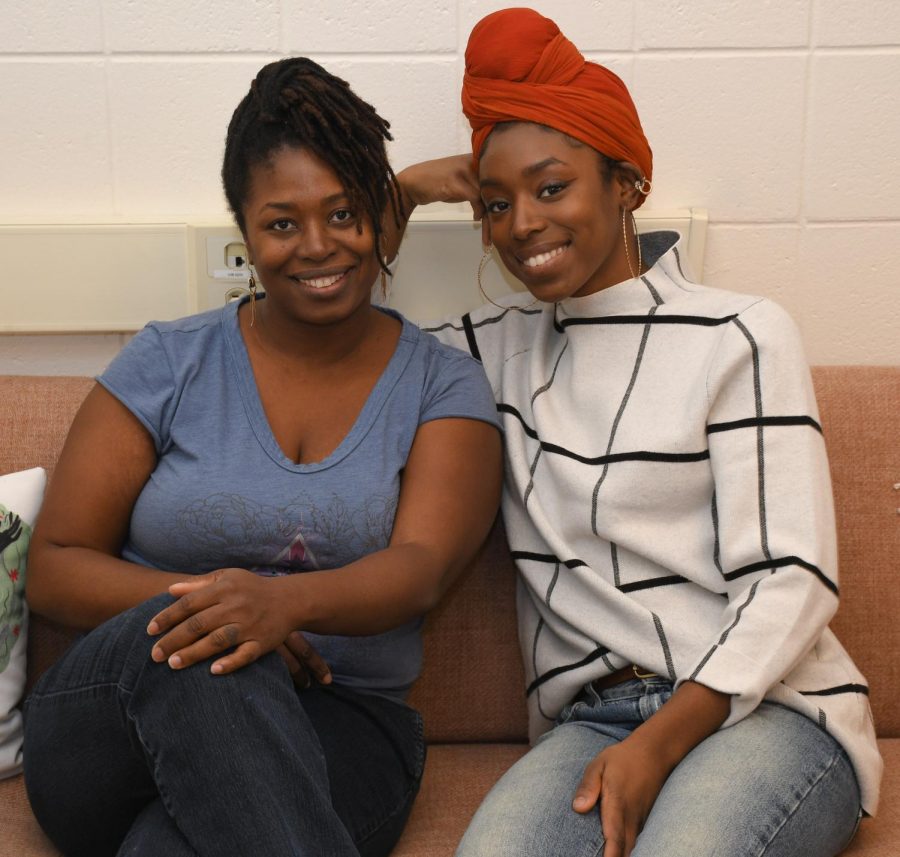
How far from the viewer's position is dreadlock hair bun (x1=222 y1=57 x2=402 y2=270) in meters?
1.48

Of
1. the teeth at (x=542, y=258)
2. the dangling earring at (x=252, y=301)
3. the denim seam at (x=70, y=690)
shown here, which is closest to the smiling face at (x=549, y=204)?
the teeth at (x=542, y=258)

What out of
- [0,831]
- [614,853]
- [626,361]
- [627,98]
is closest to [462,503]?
[626,361]

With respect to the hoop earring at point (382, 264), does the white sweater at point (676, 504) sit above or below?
below

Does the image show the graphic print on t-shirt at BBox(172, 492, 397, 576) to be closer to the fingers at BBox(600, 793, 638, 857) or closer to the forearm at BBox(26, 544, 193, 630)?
the forearm at BBox(26, 544, 193, 630)

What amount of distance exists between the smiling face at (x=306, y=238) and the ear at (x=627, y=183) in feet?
1.14

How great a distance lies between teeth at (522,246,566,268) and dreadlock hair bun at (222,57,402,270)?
0.69ft

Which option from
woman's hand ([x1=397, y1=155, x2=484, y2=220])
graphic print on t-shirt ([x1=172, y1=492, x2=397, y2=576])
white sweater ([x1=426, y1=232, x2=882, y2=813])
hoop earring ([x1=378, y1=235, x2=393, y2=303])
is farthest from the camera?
woman's hand ([x1=397, y1=155, x2=484, y2=220])

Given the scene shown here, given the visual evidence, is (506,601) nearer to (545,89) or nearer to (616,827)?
(616,827)

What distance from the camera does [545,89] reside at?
4.86ft

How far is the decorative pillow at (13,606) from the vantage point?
4.99 ft

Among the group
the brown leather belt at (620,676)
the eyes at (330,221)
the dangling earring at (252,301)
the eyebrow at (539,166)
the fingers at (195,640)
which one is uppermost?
the eyebrow at (539,166)

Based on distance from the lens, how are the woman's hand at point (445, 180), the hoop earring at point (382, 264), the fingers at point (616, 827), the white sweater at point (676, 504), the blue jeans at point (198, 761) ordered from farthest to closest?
1. the woman's hand at point (445, 180)
2. the hoop earring at point (382, 264)
3. the white sweater at point (676, 504)
4. the fingers at point (616, 827)
5. the blue jeans at point (198, 761)

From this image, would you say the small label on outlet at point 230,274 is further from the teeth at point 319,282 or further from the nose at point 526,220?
the nose at point 526,220

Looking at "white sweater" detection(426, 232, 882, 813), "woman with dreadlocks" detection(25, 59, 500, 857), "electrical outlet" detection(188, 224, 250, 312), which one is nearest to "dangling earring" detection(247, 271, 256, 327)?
"woman with dreadlocks" detection(25, 59, 500, 857)
